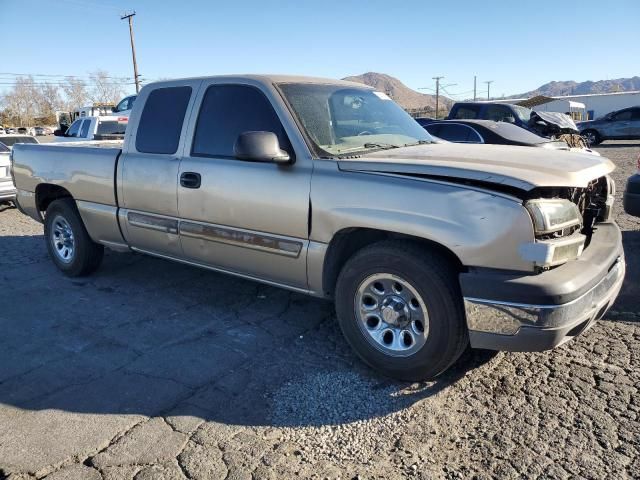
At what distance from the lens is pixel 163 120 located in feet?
15.2

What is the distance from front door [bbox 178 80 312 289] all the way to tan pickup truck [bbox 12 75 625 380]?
11 millimetres

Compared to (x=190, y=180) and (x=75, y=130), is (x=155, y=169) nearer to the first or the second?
(x=190, y=180)

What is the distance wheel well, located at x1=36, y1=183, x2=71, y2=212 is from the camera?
18.6 ft

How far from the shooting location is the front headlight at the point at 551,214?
285cm

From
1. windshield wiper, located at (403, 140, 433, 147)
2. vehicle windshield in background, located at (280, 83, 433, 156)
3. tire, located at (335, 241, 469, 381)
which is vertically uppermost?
vehicle windshield in background, located at (280, 83, 433, 156)

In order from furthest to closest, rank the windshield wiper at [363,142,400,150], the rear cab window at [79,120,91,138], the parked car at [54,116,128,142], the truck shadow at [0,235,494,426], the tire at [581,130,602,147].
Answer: the tire at [581,130,602,147], the rear cab window at [79,120,91,138], the parked car at [54,116,128,142], the windshield wiper at [363,142,400,150], the truck shadow at [0,235,494,426]

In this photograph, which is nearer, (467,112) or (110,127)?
(110,127)

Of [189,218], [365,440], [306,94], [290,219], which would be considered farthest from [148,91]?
[365,440]

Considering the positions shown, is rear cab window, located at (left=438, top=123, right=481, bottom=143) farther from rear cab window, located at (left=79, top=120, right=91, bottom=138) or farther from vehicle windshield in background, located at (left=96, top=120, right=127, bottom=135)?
rear cab window, located at (left=79, top=120, right=91, bottom=138)

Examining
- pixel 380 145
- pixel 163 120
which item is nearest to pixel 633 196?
pixel 380 145

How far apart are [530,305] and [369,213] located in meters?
1.06

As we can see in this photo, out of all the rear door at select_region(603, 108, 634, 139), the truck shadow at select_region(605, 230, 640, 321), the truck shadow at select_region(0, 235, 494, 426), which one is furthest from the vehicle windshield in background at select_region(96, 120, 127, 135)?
the rear door at select_region(603, 108, 634, 139)

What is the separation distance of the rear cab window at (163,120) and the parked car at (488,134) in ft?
21.6

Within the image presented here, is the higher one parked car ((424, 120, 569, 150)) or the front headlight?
parked car ((424, 120, 569, 150))
